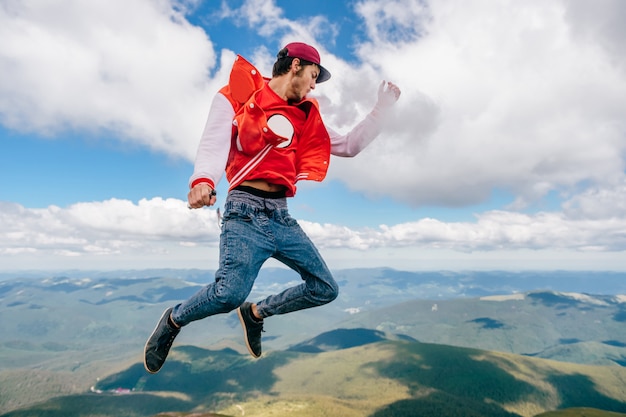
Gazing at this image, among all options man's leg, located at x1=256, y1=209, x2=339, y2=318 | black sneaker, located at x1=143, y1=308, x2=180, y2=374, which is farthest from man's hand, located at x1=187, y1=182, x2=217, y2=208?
black sneaker, located at x1=143, y1=308, x2=180, y2=374

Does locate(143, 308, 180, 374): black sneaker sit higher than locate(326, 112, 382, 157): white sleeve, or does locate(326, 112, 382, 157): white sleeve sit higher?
locate(326, 112, 382, 157): white sleeve

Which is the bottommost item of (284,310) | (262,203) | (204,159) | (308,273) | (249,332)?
(249,332)

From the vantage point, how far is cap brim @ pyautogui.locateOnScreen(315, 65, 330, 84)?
5.42 meters

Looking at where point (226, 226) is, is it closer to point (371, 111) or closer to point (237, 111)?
point (237, 111)

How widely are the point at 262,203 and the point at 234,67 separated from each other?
68.5 inches

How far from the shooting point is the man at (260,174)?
4.75 meters

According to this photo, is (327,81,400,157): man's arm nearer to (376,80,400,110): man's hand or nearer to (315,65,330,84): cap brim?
(376,80,400,110): man's hand

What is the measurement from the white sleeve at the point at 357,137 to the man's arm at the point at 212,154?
194cm

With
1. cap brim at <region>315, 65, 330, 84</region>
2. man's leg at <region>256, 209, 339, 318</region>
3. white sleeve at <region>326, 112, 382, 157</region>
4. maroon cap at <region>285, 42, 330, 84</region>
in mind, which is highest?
maroon cap at <region>285, 42, 330, 84</region>

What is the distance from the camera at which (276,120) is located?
494 cm

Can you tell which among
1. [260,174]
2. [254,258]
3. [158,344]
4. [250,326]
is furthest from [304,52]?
[158,344]

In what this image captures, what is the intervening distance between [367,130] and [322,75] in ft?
3.82

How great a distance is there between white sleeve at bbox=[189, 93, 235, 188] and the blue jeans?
2.56 feet

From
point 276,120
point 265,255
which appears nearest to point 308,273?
point 265,255
